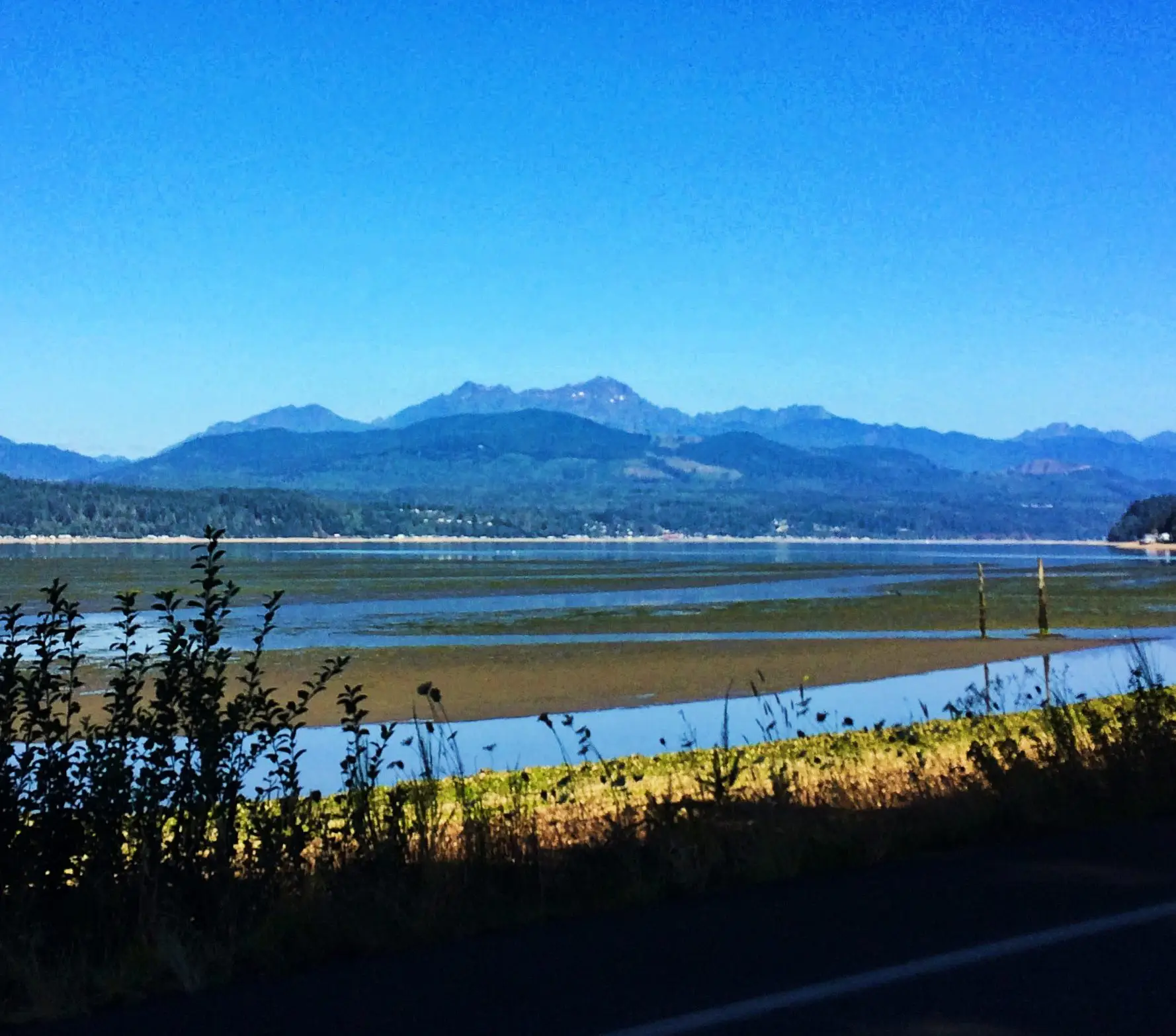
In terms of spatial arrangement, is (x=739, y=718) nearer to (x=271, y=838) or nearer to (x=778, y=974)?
(x=271, y=838)

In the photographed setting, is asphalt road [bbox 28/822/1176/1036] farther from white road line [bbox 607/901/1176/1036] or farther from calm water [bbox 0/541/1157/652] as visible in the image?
calm water [bbox 0/541/1157/652]

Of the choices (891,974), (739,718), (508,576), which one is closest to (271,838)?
(891,974)

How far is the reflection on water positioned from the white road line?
39.1 ft

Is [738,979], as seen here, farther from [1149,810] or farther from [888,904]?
[1149,810]

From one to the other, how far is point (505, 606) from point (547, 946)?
164 feet

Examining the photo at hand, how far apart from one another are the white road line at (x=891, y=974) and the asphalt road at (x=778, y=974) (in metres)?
0.03

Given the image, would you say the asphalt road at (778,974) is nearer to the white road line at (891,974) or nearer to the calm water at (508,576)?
the white road line at (891,974)

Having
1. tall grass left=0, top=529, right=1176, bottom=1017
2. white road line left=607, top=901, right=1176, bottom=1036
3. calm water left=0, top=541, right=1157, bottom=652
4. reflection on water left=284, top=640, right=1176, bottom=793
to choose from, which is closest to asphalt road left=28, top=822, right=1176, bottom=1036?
white road line left=607, top=901, right=1176, bottom=1036

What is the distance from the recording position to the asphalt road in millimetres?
4652

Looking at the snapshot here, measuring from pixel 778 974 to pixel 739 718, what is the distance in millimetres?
20101

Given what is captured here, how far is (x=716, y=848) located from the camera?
7.27 m

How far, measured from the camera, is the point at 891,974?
5051mm

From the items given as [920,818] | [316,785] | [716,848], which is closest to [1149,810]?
[920,818]

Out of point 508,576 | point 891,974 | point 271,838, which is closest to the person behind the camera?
point 891,974
